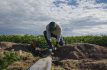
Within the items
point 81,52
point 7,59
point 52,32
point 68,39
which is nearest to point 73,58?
point 81,52

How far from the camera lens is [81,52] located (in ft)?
45.1

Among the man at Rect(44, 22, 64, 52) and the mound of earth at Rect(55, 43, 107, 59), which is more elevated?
the man at Rect(44, 22, 64, 52)

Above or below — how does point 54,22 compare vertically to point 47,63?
above

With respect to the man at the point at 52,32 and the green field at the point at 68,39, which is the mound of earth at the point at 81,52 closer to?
the man at the point at 52,32

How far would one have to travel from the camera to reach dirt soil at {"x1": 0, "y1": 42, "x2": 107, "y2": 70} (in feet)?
36.0

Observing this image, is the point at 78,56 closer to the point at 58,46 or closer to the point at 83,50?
the point at 83,50

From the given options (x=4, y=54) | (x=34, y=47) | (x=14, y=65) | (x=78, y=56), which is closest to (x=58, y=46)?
(x=34, y=47)

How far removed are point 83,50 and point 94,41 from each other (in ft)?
13.3

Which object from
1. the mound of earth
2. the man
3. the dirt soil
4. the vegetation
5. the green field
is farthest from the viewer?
the green field

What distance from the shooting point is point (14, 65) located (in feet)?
36.4

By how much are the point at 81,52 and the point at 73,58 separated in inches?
28.1

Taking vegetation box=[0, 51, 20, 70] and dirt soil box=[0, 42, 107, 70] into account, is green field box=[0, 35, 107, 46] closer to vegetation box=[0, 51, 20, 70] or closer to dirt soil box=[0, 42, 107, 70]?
dirt soil box=[0, 42, 107, 70]

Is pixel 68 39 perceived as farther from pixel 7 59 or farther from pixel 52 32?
pixel 7 59

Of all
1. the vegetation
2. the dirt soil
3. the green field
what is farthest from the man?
the green field
